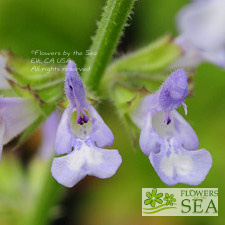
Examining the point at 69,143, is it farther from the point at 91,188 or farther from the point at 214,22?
the point at 91,188

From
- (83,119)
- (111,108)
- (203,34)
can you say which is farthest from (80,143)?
(111,108)

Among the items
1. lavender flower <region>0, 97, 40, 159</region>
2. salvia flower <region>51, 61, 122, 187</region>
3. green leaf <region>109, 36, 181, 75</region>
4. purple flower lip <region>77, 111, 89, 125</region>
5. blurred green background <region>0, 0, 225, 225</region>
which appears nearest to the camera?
salvia flower <region>51, 61, 122, 187</region>

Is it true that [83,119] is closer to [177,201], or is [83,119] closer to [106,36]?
[106,36]

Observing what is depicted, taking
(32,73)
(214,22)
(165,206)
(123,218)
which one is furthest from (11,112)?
(123,218)

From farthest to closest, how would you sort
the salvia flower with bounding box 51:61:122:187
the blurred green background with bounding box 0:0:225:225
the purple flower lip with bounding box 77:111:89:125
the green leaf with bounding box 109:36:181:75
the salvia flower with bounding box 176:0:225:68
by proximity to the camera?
the blurred green background with bounding box 0:0:225:225 → the salvia flower with bounding box 176:0:225:68 → the green leaf with bounding box 109:36:181:75 → the purple flower lip with bounding box 77:111:89:125 → the salvia flower with bounding box 51:61:122:187

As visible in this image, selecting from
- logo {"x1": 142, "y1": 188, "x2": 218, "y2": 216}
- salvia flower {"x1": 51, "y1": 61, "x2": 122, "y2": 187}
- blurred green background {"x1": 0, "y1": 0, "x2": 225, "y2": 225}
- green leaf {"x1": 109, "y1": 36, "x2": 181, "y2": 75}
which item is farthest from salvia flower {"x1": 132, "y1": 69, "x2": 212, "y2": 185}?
blurred green background {"x1": 0, "y1": 0, "x2": 225, "y2": 225}

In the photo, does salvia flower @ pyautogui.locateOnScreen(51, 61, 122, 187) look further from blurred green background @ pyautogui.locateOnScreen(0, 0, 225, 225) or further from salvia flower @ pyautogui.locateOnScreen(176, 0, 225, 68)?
blurred green background @ pyautogui.locateOnScreen(0, 0, 225, 225)
